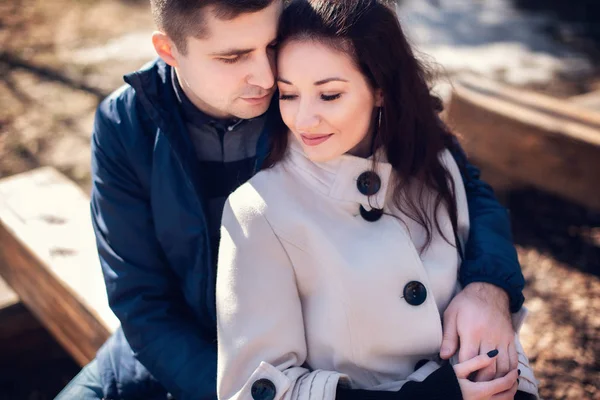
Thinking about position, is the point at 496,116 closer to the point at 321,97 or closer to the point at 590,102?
the point at 590,102

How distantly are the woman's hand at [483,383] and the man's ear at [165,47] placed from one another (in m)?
1.22

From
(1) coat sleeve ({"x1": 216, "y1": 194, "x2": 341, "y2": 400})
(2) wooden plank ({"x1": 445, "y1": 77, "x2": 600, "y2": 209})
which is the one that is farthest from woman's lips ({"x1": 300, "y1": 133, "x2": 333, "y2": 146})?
(2) wooden plank ({"x1": 445, "y1": 77, "x2": 600, "y2": 209})

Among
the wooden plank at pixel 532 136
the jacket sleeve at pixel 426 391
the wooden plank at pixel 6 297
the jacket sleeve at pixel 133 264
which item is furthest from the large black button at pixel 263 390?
the wooden plank at pixel 532 136

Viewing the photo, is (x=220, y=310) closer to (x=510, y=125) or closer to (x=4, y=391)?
(x=4, y=391)

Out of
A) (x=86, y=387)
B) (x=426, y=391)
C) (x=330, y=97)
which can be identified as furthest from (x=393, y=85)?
(x=86, y=387)

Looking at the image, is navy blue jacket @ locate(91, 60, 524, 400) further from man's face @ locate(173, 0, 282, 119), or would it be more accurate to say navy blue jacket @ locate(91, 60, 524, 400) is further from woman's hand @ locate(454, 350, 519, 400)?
woman's hand @ locate(454, 350, 519, 400)

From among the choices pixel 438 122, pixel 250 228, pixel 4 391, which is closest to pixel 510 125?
pixel 438 122

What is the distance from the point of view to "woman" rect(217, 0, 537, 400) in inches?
66.5

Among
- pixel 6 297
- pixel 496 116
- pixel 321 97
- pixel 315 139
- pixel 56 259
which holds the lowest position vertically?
pixel 6 297

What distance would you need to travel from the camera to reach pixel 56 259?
2.57 meters

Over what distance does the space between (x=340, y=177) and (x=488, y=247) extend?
0.54 metres

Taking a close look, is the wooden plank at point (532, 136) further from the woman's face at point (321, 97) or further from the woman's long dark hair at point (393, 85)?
the woman's face at point (321, 97)

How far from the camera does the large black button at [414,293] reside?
Result: 1.76 metres

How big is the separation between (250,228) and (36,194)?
5.23 ft
